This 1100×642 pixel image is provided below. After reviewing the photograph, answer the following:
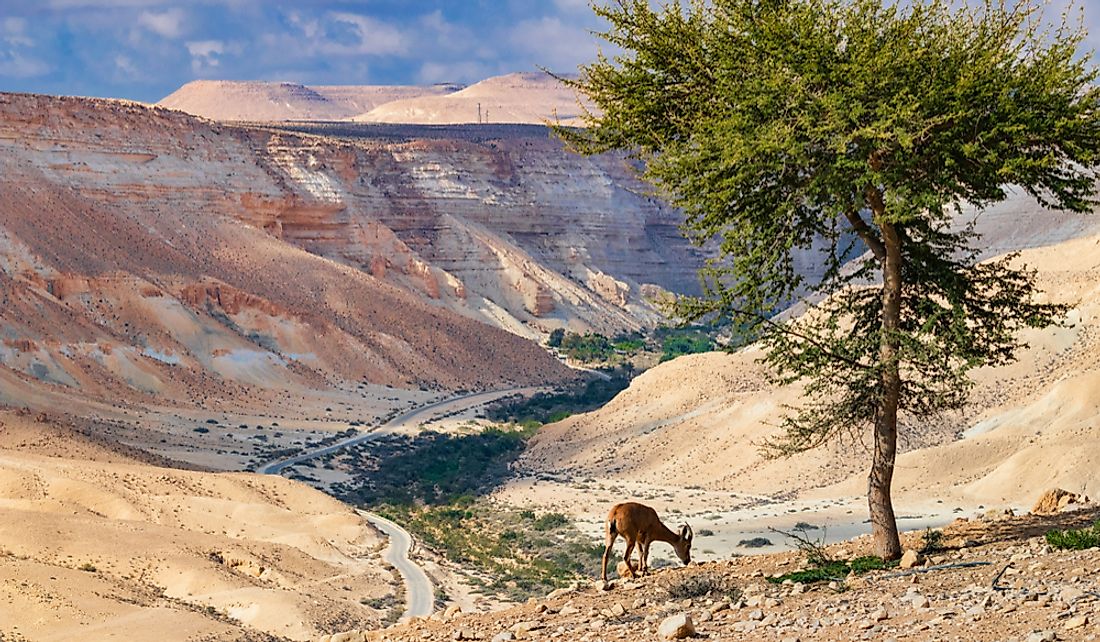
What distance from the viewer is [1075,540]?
43.3 ft

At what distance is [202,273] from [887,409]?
59.0 meters

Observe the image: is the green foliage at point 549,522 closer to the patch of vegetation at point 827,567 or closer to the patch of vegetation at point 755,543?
the patch of vegetation at point 755,543

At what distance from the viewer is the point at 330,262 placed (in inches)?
3088

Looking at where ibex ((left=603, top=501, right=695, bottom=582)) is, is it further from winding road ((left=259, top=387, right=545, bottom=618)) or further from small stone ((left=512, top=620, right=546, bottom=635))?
winding road ((left=259, top=387, right=545, bottom=618))

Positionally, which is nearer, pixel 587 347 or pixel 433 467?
pixel 433 467

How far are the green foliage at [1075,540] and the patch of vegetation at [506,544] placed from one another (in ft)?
42.4

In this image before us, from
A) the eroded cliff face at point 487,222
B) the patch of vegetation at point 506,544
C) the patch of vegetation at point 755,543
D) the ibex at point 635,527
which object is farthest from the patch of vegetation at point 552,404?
the ibex at point 635,527

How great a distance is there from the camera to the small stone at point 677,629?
1113cm

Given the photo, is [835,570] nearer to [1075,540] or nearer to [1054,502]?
[1075,540]

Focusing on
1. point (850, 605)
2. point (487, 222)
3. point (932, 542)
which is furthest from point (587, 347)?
point (850, 605)

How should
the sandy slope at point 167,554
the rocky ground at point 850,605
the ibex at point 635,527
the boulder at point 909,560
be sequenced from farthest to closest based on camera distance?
the sandy slope at point 167,554 < the ibex at point 635,527 < the boulder at point 909,560 < the rocky ground at point 850,605

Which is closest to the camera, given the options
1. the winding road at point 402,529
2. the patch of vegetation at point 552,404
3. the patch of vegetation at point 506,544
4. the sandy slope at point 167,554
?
the sandy slope at point 167,554

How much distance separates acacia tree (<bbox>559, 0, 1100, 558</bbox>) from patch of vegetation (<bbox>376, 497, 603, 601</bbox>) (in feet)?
37.6

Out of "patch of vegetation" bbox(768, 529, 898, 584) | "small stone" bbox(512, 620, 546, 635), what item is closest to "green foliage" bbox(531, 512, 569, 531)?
"patch of vegetation" bbox(768, 529, 898, 584)
